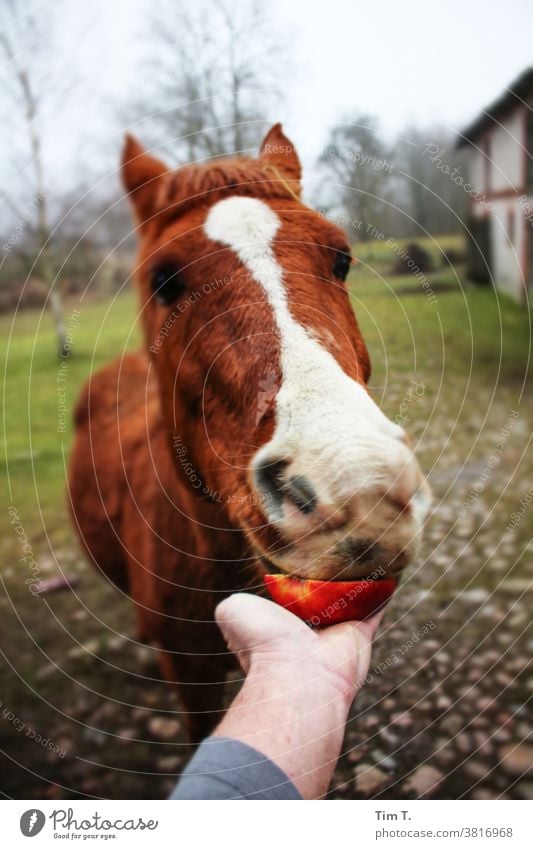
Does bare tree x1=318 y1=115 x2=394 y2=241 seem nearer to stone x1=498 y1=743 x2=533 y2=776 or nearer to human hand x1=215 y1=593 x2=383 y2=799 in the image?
human hand x1=215 y1=593 x2=383 y2=799

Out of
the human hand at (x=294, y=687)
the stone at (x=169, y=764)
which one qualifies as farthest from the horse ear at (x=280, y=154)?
the stone at (x=169, y=764)

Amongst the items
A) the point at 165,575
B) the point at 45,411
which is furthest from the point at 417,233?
the point at 45,411

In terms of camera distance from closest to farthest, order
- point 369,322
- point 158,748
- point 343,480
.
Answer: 1. point 343,480
2. point 369,322
3. point 158,748

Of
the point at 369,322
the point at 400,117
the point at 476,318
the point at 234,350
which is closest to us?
the point at 234,350

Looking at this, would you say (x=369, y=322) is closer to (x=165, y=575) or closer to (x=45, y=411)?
(x=165, y=575)

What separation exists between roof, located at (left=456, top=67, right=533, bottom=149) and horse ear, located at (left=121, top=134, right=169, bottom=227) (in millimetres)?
499

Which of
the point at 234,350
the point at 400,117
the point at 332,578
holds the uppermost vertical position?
the point at 400,117

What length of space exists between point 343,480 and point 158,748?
3.42ft

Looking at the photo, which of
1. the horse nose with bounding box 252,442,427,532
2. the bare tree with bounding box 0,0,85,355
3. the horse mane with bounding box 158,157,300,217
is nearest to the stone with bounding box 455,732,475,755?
the horse nose with bounding box 252,442,427,532

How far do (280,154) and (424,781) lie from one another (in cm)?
100

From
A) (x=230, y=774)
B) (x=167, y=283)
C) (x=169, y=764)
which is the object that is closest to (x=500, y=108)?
(x=167, y=283)

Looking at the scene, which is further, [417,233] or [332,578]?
[417,233]

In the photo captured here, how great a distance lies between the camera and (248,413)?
2.12 feet
